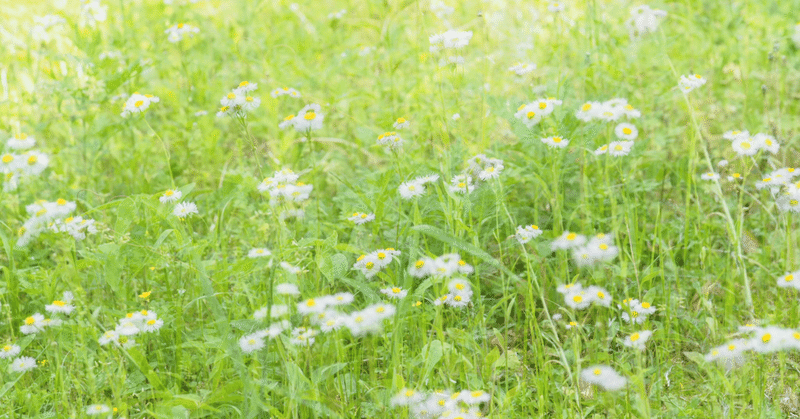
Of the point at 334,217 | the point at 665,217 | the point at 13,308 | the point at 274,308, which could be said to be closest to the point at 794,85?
the point at 665,217

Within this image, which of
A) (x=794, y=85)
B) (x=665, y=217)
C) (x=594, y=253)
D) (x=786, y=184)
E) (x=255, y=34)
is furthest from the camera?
(x=255, y=34)

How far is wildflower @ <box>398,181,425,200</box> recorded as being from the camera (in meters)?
1.89

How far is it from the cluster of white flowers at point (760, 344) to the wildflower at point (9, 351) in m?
1.57

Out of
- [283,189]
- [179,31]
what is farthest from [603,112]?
[179,31]

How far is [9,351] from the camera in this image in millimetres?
1777

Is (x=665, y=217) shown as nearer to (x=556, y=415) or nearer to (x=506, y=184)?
(x=506, y=184)

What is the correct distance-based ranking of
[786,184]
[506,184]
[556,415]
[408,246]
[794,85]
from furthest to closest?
1. [794,85]
2. [506,184]
3. [408,246]
4. [786,184]
5. [556,415]

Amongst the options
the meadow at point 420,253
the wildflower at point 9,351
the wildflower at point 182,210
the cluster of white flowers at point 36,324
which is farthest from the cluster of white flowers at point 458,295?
the wildflower at point 9,351

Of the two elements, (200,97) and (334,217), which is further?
(200,97)

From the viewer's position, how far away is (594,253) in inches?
56.6

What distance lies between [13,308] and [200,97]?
137cm

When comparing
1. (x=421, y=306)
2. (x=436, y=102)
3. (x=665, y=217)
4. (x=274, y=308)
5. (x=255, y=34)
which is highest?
(x=255, y=34)

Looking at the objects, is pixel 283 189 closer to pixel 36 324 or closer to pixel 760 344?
pixel 36 324

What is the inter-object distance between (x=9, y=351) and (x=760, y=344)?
5.47ft
